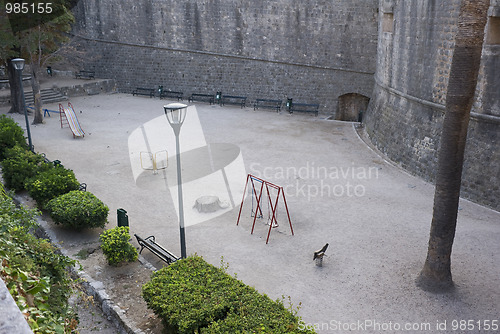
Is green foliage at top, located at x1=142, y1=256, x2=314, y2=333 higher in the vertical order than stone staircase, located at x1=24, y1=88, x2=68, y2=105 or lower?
lower

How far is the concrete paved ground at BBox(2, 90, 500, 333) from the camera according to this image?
7.97 metres

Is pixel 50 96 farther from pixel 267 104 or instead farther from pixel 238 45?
pixel 267 104

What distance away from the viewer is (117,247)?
8570 mm

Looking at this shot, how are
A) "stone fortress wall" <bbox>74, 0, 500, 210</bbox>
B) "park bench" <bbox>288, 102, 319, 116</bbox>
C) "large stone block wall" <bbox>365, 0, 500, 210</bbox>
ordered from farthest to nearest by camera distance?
"park bench" <bbox>288, 102, 319, 116</bbox>, "stone fortress wall" <bbox>74, 0, 500, 210</bbox>, "large stone block wall" <bbox>365, 0, 500, 210</bbox>

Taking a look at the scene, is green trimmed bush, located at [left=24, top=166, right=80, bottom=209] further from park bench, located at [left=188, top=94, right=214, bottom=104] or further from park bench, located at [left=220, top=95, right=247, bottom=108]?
park bench, located at [left=188, top=94, right=214, bottom=104]

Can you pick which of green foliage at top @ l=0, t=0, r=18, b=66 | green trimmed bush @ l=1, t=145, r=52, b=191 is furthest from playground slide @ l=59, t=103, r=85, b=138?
green trimmed bush @ l=1, t=145, r=52, b=191

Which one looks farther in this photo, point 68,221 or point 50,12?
point 50,12

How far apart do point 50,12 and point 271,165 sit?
37.0 ft

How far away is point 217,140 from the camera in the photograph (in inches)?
682

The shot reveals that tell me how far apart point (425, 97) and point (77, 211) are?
9.76 metres

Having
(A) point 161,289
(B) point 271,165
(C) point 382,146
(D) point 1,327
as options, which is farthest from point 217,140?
(D) point 1,327

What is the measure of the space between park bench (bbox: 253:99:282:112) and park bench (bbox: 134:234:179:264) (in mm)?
13453

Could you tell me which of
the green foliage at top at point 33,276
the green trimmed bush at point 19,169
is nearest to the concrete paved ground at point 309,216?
the green trimmed bush at point 19,169

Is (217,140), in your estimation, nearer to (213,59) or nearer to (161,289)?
(213,59)
